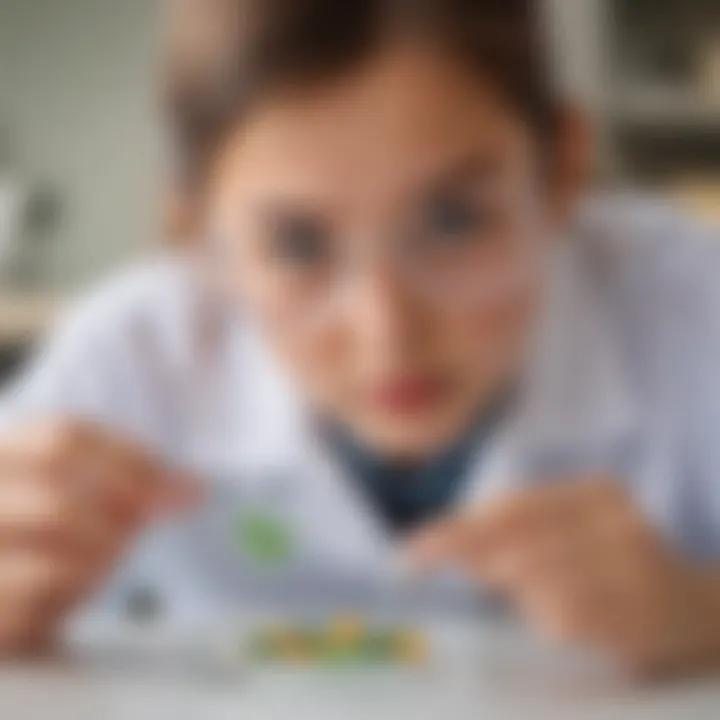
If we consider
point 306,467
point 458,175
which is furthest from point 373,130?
point 306,467

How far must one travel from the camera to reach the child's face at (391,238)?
22.1 inches

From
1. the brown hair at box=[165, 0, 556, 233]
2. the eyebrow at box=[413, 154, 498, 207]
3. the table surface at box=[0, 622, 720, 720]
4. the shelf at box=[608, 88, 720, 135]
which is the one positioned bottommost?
the table surface at box=[0, 622, 720, 720]

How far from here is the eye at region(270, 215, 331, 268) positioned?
570mm

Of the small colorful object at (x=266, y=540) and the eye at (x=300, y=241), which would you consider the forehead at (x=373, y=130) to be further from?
the small colorful object at (x=266, y=540)

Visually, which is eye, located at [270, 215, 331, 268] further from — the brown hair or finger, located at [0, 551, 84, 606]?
finger, located at [0, 551, 84, 606]

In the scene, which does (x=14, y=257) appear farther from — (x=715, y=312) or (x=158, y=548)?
(x=715, y=312)

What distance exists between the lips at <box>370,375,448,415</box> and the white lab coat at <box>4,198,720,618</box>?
33 millimetres

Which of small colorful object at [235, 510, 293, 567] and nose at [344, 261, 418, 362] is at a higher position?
nose at [344, 261, 418, 362]

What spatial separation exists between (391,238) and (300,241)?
0.12 feet

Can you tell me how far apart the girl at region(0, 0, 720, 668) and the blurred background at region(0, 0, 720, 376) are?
1 cm

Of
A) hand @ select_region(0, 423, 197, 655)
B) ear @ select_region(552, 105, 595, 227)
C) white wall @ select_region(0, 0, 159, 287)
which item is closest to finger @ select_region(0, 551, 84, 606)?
hand @ select_region(0, 423, 197, 655)

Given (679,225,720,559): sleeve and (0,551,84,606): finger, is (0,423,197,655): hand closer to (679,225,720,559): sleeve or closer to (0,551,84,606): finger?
(0,551,84,606): finger

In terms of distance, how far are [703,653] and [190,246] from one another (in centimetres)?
27

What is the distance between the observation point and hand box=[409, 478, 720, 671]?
22.7 inches
